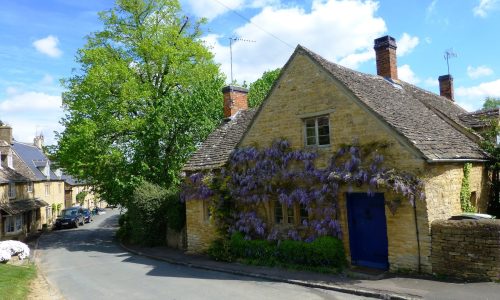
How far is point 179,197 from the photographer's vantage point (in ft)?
66.4

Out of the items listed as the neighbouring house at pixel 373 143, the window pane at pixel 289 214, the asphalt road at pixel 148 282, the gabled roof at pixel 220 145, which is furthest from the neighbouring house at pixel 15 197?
the window pane at pixel 289 214

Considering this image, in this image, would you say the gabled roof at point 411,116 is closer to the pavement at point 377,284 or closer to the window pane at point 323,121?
the window pane at point 323,121

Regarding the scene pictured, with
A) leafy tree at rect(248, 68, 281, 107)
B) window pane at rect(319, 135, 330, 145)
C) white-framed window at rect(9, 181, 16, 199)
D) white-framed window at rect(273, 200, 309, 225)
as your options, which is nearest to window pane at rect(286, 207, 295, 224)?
white-framed window at rect(273, 200, 309, 225)

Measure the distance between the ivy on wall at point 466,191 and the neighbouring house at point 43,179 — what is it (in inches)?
1562

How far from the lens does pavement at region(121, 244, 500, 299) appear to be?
32.4ft

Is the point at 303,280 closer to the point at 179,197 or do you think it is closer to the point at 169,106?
the point at 179,197

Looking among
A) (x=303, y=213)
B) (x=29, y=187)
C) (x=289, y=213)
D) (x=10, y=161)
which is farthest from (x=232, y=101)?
(x=29, y=187)

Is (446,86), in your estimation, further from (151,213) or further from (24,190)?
(24,190)

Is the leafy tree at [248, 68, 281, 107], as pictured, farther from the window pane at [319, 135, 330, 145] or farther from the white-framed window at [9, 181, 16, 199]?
the window pane at [319, 135, 330, 145]

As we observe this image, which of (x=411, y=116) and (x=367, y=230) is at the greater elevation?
(x=411, y=116)

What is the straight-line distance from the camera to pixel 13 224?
34.6 m

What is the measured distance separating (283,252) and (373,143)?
5151 millimetres

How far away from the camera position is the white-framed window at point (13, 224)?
33525 millimetres

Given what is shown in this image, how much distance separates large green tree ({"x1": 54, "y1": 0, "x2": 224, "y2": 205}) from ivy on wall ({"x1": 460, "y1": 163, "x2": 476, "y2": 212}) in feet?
48.4
